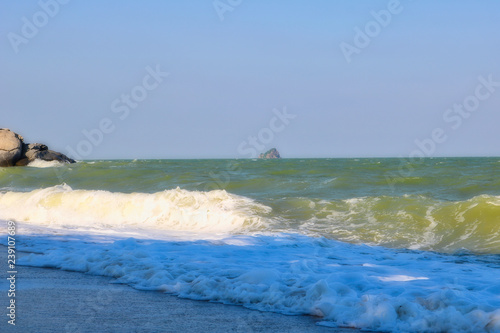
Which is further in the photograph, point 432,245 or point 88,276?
point 432,245

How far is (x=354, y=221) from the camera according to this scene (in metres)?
11.0

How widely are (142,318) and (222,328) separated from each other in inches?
28.4

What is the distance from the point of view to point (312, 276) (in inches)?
225

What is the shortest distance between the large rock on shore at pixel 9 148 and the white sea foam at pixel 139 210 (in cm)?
2449

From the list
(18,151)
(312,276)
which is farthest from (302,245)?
(18,151)

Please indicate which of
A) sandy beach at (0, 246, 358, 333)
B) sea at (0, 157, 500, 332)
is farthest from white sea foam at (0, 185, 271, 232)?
sandy beach at (0, 246, 358, 333)

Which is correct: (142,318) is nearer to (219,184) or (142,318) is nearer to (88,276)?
(88,276)

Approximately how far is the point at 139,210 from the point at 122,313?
8.54 m

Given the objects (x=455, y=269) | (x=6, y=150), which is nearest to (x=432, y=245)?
(x=455, y=269)

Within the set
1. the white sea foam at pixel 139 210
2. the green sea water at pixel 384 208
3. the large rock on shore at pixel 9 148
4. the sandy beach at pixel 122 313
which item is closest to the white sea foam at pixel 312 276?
the sandy beach at pixel 122 313

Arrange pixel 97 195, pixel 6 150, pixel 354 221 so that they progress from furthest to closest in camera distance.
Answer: pixel 6 150
pixel 97 195
pixel 354 221

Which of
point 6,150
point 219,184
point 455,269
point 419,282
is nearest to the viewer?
point 419,282

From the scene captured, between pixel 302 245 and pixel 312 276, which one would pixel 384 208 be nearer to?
pixel 302 245

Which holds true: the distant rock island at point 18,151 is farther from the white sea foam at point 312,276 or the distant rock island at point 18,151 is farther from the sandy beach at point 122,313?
the sandy beach at point 122,313
